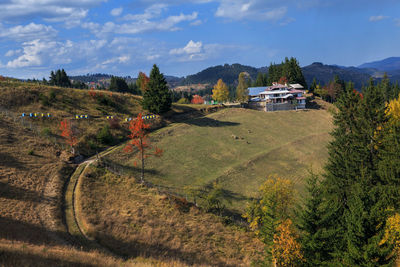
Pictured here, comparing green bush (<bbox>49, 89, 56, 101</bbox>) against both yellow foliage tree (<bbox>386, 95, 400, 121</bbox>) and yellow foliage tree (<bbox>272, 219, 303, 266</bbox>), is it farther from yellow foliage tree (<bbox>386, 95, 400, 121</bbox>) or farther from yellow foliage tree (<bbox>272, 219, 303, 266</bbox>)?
yellow foliage tree (<bbox>386, 95, 400, 121</bbox>)

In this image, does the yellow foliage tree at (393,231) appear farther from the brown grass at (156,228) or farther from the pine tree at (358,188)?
the brown grass at (156,228)

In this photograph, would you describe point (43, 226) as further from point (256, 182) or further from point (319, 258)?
point (256, 182)

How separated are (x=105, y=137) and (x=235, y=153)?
3467 centimetres

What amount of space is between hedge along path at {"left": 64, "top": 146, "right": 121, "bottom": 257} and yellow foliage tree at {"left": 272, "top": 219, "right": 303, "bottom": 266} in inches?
737

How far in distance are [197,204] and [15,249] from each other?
30.6m

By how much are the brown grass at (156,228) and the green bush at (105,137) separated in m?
17.8

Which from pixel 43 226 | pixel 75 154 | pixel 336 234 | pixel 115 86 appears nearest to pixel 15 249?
pixel 43 226

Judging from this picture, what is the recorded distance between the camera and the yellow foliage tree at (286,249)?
84.2 ft

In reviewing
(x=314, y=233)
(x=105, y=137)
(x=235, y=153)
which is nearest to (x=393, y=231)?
(x=314, y=233)

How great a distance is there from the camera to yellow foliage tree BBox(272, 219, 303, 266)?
25.7m

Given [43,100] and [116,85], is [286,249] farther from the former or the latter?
[116,85]

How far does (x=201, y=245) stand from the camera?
37562 mm

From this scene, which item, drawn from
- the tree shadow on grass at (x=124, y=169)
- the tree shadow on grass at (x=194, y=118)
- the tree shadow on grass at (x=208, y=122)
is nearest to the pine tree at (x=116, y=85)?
the tree shadow on grass at (x=194, y=118)

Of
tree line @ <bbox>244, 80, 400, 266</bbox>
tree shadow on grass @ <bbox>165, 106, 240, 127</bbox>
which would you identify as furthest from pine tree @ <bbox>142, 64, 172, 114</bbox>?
tree line @ <bbox>244, 80, 400, 266</bbox>
